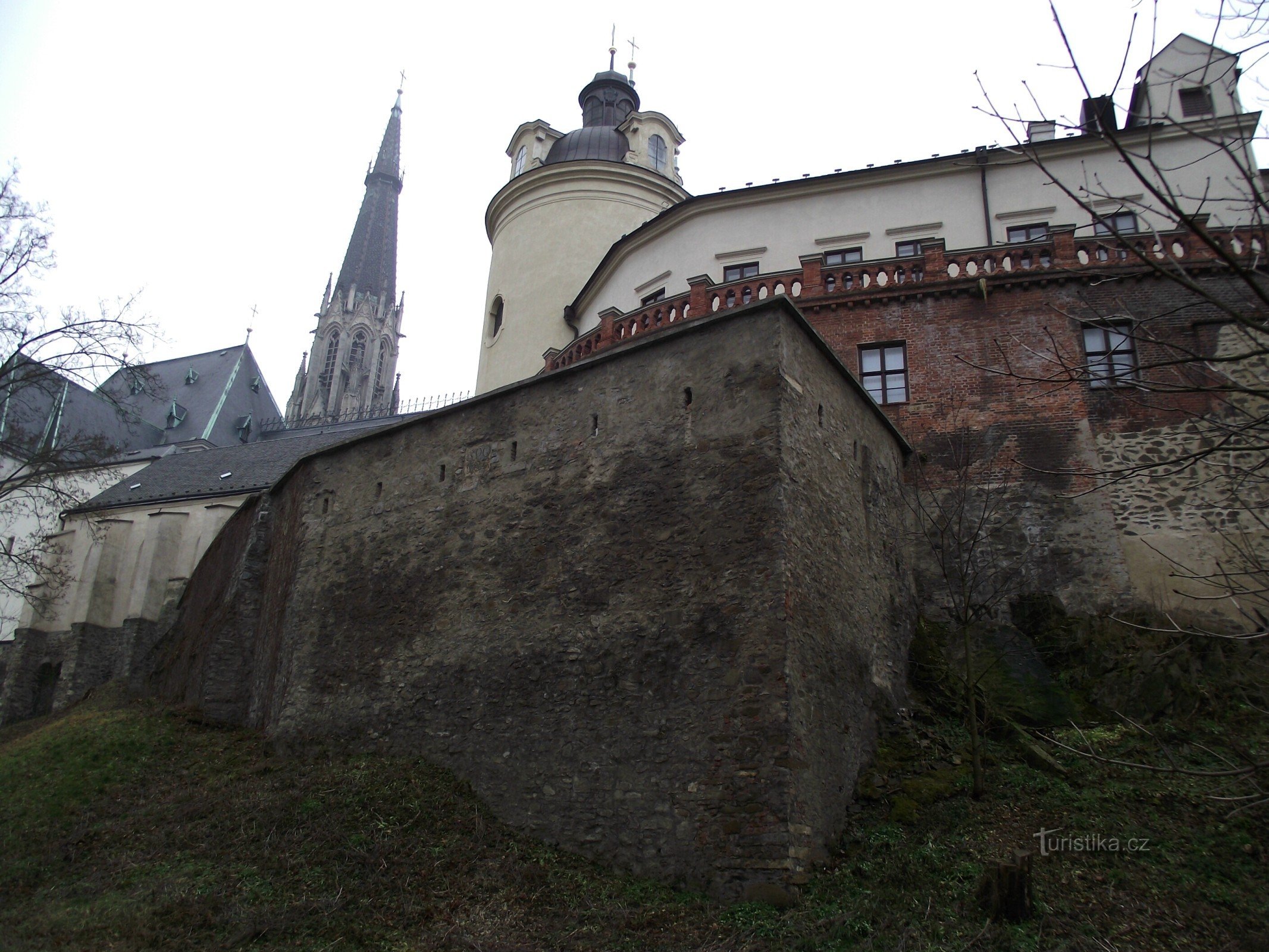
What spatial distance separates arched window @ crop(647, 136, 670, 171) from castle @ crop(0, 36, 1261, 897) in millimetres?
4101

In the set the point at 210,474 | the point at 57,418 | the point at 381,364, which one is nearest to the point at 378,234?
the point at 381,364

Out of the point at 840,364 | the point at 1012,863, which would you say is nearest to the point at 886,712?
the point at 1012,863

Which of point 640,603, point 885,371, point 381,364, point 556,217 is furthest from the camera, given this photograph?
point 381,364

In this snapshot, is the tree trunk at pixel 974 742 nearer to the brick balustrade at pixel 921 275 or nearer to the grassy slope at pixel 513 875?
the grassy slope at pixel 513 875

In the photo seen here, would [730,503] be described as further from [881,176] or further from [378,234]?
[378,234]

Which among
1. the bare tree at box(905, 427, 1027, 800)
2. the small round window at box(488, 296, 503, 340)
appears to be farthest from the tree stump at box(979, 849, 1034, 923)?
the small round window at box(488, 296, 503, 340)

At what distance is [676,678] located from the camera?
12094 millimetres

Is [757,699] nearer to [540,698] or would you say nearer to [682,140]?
[540,698]

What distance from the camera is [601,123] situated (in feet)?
105

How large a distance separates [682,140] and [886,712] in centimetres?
2099

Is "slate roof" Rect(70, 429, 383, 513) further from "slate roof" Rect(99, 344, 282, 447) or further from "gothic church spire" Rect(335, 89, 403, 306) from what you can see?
"gothic church spire" Rect(335, 89, 403, 306)

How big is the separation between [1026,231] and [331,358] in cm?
6903

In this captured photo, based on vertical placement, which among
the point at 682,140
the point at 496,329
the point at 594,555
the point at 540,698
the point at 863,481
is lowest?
the point at 540,698

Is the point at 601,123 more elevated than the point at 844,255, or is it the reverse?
the point at 601,123
